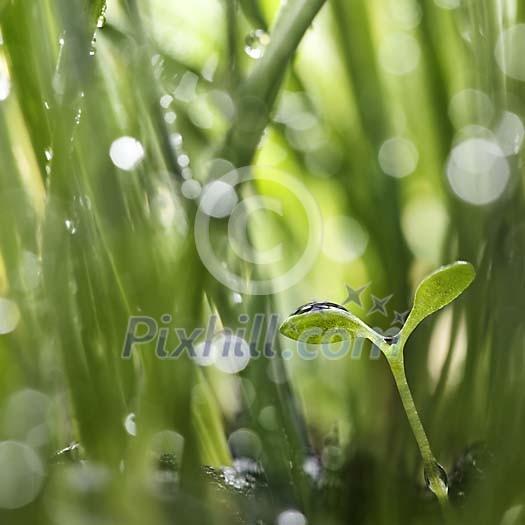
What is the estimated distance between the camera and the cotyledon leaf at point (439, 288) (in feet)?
0.57

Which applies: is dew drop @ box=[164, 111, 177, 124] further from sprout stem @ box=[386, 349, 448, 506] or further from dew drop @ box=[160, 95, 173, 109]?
sprout stem @ box=[386, 349, 448, 506]

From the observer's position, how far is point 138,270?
0.22 metres

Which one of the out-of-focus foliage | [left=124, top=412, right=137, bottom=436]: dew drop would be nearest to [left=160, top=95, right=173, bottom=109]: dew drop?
the out-of-focus foliage

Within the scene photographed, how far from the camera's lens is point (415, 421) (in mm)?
181

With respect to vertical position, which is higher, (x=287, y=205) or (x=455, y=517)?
(x=287, y=205)

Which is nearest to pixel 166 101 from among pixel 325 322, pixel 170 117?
pixel 170 117

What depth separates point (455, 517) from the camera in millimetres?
200

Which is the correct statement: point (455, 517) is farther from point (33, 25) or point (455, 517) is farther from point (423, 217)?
point (33, 25)

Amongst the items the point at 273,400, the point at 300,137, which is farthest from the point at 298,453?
the point at 300,137

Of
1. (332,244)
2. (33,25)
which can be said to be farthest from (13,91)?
(332,244)

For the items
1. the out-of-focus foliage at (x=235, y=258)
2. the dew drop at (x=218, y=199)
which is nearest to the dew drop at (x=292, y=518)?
the out-of-focus foliage at (x=235, y=258)

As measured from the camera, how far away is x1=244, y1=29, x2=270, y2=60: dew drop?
0.25m

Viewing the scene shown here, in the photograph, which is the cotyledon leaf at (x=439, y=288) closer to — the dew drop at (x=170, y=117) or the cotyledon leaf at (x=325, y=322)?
the cotyledon leaf at (x=325, y=322)

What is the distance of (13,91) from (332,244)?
0.14 meters
